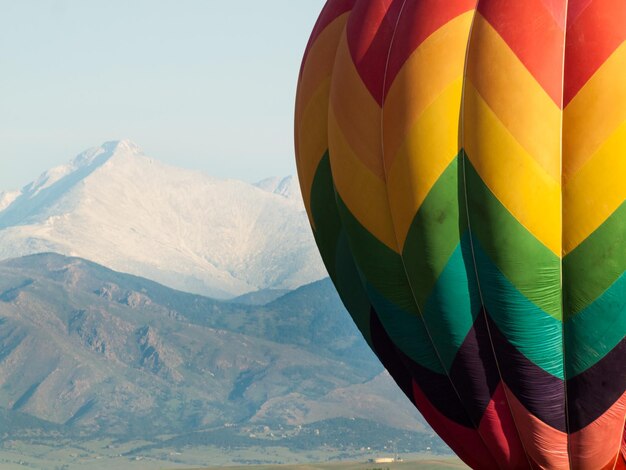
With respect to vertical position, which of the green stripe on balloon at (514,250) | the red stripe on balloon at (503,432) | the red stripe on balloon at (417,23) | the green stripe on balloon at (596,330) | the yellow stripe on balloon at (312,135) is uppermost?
the red stripe on balloon at (417,23)

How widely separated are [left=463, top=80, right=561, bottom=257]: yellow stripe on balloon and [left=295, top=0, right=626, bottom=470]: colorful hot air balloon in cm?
3

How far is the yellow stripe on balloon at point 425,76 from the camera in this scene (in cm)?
2759

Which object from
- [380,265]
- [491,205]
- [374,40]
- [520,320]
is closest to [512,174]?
[491,205]

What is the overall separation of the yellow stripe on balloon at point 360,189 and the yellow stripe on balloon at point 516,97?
335cm

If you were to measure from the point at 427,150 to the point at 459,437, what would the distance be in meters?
6.72

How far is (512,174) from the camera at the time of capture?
2691cm

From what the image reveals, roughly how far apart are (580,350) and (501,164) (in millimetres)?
4051

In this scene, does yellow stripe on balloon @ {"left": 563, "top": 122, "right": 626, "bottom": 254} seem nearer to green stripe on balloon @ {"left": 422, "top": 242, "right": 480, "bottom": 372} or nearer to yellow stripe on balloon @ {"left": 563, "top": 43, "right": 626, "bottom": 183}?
yellow stripe on balloon @ {"left": 563, "top": 43, "right": 626, "bottom": 183}

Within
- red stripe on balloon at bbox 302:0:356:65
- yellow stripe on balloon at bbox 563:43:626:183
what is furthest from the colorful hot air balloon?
red stripe on balloon at bbox 302:0:356:65

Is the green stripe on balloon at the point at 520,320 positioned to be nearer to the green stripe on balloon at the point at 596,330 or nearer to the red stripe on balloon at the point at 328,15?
the green stripe on balloon at the point at 596,330

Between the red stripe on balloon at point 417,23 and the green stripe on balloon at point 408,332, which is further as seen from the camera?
the green stripe on balloon at point 408,332

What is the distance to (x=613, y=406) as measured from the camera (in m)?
28.6

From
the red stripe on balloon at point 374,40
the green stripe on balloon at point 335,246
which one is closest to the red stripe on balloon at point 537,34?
the red stripe on balloon at point 374,40

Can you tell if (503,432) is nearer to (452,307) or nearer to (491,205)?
(452,307)
